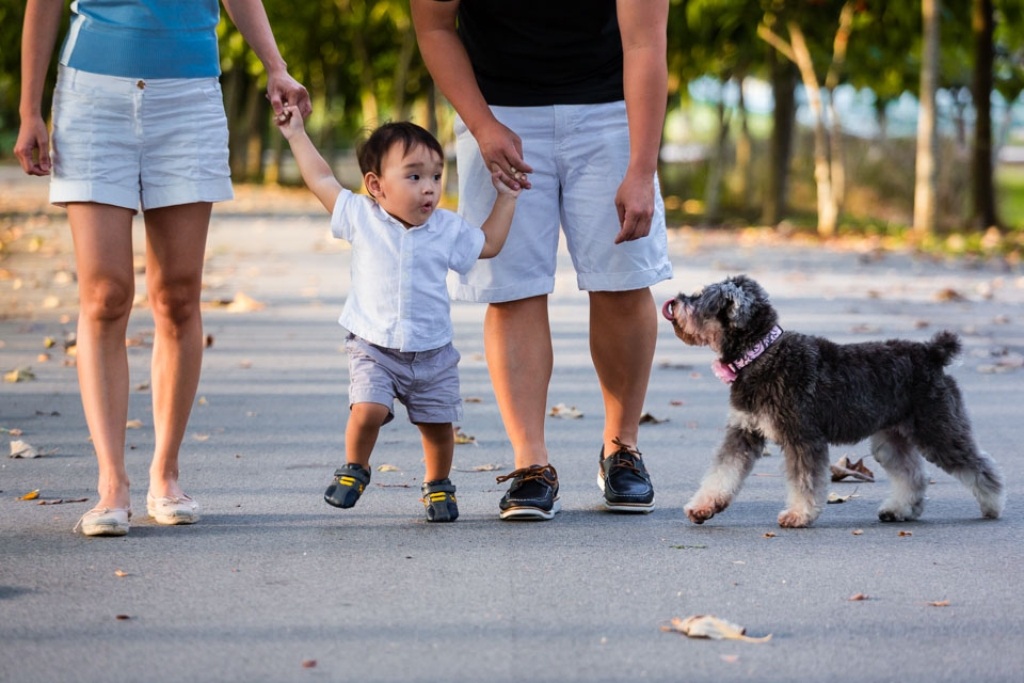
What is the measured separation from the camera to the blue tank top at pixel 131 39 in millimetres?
5074

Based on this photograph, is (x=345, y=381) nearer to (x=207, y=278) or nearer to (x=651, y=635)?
(x=651, y=635)

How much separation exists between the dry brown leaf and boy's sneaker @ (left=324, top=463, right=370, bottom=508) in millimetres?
2048

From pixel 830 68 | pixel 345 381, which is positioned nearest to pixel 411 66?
pixel 830 68

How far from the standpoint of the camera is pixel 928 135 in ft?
66.9

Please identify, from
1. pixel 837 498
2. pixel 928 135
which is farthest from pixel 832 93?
pixel 837 498

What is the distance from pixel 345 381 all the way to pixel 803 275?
26.0 feet

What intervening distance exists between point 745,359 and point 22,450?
3131 millimetres

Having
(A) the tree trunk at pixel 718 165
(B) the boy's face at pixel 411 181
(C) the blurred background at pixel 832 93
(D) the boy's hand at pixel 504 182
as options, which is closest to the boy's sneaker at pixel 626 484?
(D) the boy's hand at pixel 504 182

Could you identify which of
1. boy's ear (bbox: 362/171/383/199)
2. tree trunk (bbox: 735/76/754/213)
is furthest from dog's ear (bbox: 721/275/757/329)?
tree trunk (bbox: 735/76/754/213)

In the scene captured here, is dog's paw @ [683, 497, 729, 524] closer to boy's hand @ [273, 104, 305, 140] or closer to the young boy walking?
the young boy walking

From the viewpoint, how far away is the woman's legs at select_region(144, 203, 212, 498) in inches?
204

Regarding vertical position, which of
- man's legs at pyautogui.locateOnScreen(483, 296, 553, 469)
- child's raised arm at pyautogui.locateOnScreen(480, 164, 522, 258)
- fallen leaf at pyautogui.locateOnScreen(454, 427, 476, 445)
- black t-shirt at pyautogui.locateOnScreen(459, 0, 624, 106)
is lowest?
fallen leaf at pyautogui.locateOnScreen(454, 427, 476, 445)

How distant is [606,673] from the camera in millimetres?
3637

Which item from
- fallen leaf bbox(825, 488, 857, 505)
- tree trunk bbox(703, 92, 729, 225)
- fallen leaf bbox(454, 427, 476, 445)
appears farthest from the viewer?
tree trunk bbox(703, 92, 729, 225)
